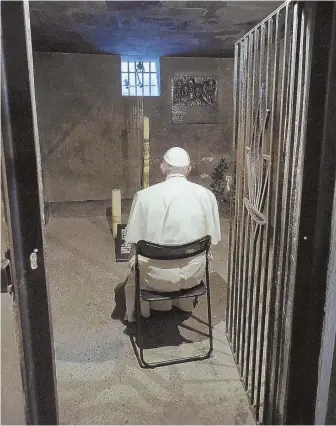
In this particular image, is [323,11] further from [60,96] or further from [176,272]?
[60,96]

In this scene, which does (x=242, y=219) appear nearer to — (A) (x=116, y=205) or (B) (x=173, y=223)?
(B) (x=173, y=223)

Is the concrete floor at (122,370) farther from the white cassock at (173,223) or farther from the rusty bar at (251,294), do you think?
the white cassock at (173,223)

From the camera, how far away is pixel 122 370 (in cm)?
225

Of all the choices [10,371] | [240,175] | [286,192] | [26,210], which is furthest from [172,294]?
[26,210]

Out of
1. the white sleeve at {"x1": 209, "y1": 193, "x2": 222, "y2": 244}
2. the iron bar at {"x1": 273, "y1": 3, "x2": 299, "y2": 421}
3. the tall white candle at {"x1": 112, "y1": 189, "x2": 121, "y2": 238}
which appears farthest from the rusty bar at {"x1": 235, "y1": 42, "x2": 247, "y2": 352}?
the tall white candle at {"x1": 112, "y1": 189, "x2": 121, "y2": 238}

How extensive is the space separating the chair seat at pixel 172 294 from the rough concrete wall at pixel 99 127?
3.36 meters

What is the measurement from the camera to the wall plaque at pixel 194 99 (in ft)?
17.8

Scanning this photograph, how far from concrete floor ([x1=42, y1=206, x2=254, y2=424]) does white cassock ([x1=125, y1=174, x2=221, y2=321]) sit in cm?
43

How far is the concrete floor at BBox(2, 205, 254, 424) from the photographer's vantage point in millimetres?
1904

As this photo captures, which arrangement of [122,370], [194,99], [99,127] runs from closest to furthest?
[122,370] → [99,127] → [194,99]

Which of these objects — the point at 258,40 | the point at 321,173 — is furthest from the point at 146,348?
the point at 258,40

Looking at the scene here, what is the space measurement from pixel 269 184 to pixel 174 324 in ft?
4.63

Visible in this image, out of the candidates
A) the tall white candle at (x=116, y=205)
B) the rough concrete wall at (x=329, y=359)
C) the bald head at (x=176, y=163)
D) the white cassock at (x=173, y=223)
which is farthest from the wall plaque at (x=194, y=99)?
the rough concrete wall at (x=329, y=359)

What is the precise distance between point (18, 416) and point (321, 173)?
4.03 ft
